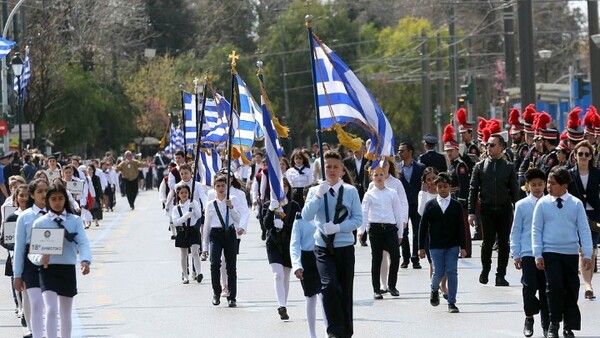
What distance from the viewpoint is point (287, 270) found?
15.7 m

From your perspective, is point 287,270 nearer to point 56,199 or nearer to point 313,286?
point 313,286

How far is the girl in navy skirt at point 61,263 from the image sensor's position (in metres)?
12.4

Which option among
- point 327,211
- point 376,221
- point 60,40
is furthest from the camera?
point 60,40

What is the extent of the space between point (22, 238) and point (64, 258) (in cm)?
46

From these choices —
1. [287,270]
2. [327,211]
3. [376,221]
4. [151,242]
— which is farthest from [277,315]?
[151,242]

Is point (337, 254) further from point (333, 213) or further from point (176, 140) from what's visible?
point (176, 140)

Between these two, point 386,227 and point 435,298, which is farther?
point 386,227

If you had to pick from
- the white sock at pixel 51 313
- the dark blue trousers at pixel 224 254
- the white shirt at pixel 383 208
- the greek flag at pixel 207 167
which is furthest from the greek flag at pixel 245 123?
the white sock at pixel 51 313

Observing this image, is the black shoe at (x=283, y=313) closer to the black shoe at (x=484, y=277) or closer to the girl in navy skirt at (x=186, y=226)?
the black shoe at (x=484, y=277)

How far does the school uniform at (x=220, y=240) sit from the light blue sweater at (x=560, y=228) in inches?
188

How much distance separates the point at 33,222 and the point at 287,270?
12.2 ft

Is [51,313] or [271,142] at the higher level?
[271,142]

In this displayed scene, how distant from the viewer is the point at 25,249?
1272cm

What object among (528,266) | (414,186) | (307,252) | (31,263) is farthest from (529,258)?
(414,186)
